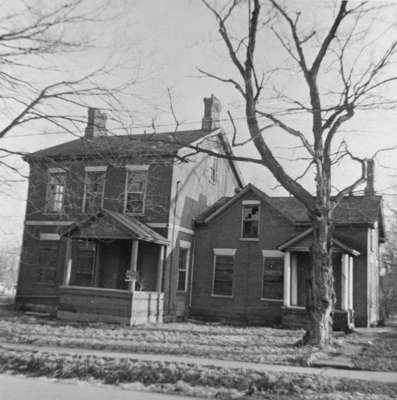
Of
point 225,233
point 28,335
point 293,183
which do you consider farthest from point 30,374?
point 225,233

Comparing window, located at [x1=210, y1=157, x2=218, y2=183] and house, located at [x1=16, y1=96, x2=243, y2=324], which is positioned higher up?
window, located at [x1=210, y1=157, x2=218, y2=183]

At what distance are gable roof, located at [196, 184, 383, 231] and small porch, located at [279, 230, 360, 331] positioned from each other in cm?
151

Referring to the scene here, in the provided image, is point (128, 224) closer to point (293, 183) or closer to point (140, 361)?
point (293, 183)

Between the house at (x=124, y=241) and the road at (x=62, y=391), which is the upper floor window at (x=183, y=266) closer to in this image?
the house at (x=124, y=241)

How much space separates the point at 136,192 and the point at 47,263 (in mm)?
6143

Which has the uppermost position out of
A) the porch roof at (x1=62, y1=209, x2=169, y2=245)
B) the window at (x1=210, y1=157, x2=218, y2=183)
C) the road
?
the window at (x1=210, y1=157, x2=218, y2=183)

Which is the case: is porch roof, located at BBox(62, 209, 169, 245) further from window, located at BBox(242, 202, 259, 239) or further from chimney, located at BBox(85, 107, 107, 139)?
chimney, located at BBox(85, 107, 107, 139)

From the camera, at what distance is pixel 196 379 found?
8.71 meters

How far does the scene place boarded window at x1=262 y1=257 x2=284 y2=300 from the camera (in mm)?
22641

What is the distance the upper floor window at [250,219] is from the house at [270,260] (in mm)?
48

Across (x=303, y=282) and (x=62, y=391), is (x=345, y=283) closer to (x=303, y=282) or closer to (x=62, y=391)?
(x=303, y=282)

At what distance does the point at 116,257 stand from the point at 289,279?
7976mm

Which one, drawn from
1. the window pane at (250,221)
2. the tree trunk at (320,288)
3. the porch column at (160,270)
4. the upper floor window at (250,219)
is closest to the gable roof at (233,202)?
the upper floor window at (250,219)

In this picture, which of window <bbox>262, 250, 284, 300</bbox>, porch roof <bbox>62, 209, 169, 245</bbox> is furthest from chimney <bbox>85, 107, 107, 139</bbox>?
window <bbox>262, 250, 284, 300</bbox>
